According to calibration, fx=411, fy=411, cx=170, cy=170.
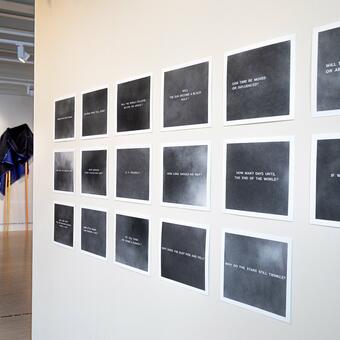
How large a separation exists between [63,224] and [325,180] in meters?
1.88

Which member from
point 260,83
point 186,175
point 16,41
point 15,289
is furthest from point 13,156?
point 260,83

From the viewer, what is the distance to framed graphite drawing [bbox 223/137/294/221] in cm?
135

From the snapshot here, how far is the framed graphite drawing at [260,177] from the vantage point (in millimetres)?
1354

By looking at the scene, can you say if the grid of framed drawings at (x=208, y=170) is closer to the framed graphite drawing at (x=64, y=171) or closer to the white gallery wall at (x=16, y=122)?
the framed graphite drawing at (x=64, y=171)

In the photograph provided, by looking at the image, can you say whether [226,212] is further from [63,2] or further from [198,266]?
[63,2]

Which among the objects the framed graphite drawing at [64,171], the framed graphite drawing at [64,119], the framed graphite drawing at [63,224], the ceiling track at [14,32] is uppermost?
the ceiling track at [14,32]

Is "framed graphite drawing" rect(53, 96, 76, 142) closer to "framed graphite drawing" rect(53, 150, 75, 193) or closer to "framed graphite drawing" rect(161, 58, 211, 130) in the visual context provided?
"framed graphite drawing" rect(53, 150, 75, 193)

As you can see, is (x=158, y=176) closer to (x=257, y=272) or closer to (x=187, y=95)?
(x=187, y=95)

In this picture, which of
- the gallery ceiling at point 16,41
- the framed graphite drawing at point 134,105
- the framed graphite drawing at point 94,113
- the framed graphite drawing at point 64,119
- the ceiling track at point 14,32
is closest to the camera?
the framed graphite drawing at point 134,105

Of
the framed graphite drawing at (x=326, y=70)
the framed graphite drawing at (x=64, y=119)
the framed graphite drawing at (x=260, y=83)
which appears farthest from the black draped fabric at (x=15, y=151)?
the framed graphite drawing at (x=326, y=70)

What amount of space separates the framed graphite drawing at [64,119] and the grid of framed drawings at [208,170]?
0.36 ft

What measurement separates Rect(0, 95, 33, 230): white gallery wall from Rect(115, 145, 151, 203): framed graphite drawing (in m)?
7.26

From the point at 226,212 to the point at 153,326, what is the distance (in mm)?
735

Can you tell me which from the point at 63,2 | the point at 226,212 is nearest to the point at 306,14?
the point at 226,212
